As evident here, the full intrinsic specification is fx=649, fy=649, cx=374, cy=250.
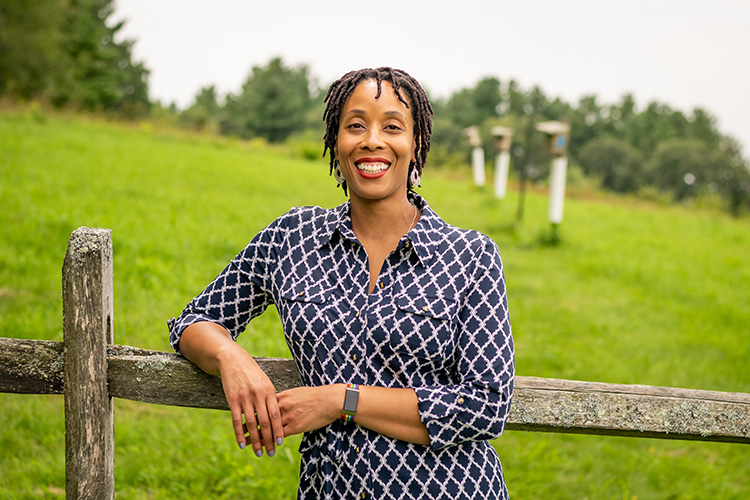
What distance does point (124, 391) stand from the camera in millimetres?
1907

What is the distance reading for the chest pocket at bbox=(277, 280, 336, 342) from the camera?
5.60ft

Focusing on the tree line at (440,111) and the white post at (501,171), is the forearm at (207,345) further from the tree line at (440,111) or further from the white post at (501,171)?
the tree line at (440,111)

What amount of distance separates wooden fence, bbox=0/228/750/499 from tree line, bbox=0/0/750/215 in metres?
21.4

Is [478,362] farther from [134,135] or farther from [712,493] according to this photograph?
[134,135]

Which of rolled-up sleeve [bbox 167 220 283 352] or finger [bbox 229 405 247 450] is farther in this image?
rolled-up sleeve [bbox 167 220 283 352]

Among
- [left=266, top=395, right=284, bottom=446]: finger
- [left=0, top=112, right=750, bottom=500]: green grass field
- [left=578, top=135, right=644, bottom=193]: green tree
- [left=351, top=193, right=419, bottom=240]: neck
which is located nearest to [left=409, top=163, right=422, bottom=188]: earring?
[left=351, top=193, right=419, bottom=240]: neck

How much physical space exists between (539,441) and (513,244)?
5.87m

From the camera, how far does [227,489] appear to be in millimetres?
3266

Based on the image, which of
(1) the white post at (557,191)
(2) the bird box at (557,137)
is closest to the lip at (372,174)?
(1) the white post at (557,191)

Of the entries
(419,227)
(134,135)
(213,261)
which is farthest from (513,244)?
(134,135)

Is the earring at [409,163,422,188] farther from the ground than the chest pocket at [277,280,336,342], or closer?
farther from the ground

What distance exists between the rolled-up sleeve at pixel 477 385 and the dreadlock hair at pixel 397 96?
0.49 meters

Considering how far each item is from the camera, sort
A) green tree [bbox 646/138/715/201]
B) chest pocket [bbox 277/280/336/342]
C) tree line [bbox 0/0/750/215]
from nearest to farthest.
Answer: chest pocket [bbox 277/280/336/342] < tree line [bbox 0/0/750/215] < green tree [bbox 646/138/715/201]

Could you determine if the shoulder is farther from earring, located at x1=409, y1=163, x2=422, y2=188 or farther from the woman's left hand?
the woman's left hand
